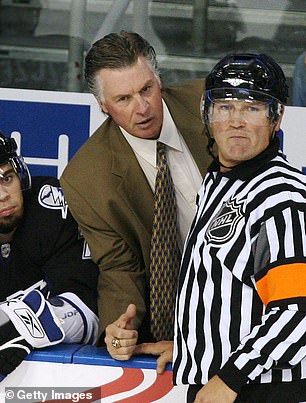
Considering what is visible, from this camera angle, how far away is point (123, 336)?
2215 millimetres

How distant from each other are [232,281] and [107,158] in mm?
748

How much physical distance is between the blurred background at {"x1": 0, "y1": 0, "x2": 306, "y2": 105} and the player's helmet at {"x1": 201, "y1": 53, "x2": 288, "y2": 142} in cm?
176

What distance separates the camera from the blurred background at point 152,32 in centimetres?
372

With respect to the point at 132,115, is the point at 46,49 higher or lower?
higher

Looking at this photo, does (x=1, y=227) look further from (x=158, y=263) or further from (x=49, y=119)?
(x=49, y=119)

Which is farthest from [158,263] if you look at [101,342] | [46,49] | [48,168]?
[46,49]

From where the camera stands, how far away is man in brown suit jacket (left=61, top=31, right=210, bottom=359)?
2.40 meters

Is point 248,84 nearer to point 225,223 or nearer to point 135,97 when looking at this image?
point 225,223

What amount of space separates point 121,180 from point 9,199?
0.29 meters

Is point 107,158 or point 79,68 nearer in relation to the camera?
point 107,158

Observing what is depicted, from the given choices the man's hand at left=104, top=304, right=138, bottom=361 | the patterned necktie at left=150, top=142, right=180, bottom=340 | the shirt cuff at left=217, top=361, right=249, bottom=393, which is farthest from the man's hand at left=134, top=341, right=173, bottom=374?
the shirt cuff at left=217, top=361, right=249, bottom=393

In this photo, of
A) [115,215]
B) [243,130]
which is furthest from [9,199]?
[243,130]

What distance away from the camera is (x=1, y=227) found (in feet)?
8.14

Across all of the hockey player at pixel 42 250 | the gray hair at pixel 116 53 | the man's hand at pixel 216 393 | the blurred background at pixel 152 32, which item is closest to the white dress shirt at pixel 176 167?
the gray hair at pixel 116 53
